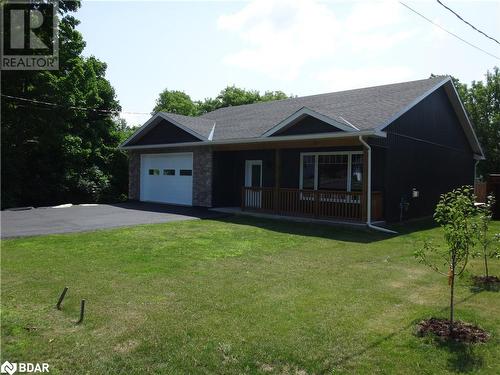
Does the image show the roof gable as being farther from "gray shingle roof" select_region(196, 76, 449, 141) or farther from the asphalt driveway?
the asphalt driveway

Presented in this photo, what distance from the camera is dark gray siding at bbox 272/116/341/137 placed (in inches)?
494

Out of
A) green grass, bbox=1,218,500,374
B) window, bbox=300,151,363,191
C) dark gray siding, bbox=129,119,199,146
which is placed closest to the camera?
green grass, bbox=1,218,500,374

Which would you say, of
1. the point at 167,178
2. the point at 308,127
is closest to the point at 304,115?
the point at 308,127

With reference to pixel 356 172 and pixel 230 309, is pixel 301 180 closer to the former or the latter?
pixel 356 172

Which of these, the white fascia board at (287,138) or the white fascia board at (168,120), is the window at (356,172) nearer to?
the white fascia board at (287,138)

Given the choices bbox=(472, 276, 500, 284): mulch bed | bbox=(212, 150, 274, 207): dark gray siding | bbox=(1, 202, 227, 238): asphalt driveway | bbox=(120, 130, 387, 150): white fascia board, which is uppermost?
bbox=(120, 130, 387, 150): white fascia board

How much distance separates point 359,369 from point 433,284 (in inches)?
132

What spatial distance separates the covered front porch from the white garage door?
167 cm

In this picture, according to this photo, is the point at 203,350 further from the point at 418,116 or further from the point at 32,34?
the point at 32,34

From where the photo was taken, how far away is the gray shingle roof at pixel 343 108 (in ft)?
41.6

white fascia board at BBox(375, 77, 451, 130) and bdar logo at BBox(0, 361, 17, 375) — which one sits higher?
white fascia board at BBox(375, 77, 451, 130)

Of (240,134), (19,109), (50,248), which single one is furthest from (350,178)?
(19,109)

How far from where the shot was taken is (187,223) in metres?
12.3


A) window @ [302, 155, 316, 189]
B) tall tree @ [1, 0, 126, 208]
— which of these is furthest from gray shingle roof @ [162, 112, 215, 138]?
A: tall tree @ [1, 0, 126, 208]
